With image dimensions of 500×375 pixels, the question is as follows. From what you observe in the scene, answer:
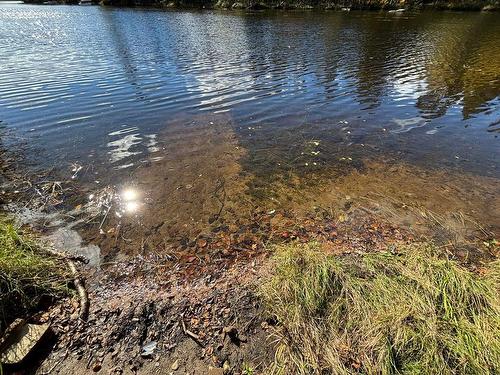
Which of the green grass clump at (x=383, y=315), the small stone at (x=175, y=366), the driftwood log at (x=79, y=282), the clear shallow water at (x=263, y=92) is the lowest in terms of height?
the clear shallow water at (x=263, y=92)

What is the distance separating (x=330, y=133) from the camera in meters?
10.5

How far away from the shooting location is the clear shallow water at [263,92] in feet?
32.3

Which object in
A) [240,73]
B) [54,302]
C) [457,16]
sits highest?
[54,302]

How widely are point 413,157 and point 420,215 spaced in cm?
318

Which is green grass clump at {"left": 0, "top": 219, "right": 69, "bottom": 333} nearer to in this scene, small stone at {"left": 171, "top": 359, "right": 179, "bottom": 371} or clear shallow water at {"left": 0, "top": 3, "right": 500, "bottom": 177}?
small stone at {"left": 171, "top": 359, "right": 179, "bottom": 371}

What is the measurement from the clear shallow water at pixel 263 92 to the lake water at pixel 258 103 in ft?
0.22

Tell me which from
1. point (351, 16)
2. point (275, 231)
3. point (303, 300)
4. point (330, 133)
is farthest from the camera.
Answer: point (351, 16)

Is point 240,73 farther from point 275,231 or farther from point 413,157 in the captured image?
point 275,231

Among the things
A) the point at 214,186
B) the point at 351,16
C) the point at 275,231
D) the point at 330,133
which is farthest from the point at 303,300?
the point at 351,16

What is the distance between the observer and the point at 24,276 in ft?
14.8

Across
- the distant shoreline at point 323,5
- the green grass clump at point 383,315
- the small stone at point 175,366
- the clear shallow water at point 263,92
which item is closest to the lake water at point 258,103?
the clear shallow water at point 263,92

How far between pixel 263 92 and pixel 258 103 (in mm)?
1564

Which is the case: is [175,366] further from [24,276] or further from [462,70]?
[462,70]

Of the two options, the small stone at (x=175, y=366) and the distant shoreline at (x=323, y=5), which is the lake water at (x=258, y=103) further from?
the distant shoreline at (x=323, y=5)
